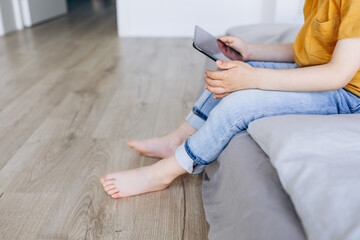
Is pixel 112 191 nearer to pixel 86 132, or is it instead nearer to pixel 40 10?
pixel 86 132

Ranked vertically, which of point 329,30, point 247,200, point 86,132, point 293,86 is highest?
point 329,30

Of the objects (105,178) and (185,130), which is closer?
(105,178)

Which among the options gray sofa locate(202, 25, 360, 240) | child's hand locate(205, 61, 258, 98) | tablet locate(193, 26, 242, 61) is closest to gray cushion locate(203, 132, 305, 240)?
gray sofa locate(202, 25, 360, 240)

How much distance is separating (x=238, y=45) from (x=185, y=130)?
0.93 feet

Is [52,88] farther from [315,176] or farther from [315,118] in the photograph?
[315,176]

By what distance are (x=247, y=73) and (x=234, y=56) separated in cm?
22

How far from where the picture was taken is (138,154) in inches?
43.6

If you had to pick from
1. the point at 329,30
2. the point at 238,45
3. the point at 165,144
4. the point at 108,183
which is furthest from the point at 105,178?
the point at 329,30

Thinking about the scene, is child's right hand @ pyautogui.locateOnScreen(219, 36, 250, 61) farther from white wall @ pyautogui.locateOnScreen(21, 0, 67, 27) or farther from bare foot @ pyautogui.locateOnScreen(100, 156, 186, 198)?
white wall @ pyautogui.locateOnScreen(21, 0, 67, 27)

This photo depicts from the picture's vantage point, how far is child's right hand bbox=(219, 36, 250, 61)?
98 centimetres

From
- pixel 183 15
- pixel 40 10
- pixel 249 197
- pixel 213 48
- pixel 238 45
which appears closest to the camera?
pixel 249 197

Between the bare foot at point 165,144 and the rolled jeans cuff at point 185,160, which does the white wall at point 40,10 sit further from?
the rolled jeans cuff at point 185,160

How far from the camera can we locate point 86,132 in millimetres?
1248

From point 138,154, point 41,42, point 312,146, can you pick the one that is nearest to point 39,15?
point 41,42
